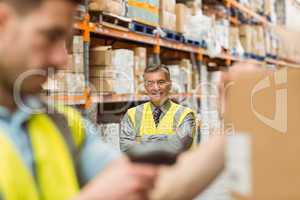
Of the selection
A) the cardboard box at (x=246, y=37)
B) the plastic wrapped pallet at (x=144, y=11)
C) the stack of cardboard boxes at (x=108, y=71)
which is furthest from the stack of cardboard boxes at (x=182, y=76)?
the cardboard box at (x=246, y=37)

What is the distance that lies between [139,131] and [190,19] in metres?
2.46

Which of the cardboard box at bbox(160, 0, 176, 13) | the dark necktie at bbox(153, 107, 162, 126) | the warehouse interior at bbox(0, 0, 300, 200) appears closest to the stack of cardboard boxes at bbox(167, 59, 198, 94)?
the warehouse interior at bbox(0, 0, 300, 200)

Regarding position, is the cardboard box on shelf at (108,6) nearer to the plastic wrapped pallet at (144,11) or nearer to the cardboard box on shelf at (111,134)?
the plastic wrapped pallet at (144,11)

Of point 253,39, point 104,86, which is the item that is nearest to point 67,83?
point 104,86

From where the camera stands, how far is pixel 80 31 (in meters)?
3.54

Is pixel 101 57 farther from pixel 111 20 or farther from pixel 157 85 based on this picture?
pixel 157 85

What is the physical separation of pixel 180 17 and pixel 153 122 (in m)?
1.92

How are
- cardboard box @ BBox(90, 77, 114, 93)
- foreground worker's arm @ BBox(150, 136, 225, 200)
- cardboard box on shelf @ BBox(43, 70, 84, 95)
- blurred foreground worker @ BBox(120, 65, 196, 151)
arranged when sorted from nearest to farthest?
foreground worker's arm @ BBox(150, 136, 225, 200) → cardboard box on shelf @ BBox(43, 70, 84, 95) → blurred foreground worker @ BBox(120, 65, 196, 151) → cardboard box @ BBox(90, 77, 114, 93)

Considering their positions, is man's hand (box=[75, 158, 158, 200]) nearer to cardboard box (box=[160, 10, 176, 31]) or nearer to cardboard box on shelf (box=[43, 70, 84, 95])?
cardboard box on shelf (box=[43, 70, 84, 95])

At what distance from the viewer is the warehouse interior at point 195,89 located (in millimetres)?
837

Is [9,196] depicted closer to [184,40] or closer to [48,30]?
[48,30]

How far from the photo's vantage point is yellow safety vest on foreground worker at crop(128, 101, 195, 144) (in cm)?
352

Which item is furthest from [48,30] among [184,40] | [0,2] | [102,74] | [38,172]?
[184,40]

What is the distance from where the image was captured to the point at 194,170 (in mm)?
915
